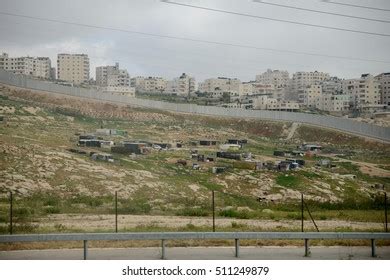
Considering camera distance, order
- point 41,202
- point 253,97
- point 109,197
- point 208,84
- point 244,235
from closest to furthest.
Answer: point 244,235
point 41,202
point 109,197
point 208,84
point 253,97

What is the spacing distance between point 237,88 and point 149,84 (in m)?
3.55

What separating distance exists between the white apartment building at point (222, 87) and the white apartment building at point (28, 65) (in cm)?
510

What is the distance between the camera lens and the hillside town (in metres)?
15.0

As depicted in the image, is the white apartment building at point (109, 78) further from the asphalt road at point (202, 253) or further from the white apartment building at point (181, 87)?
the asphalt road at point (202, 253)

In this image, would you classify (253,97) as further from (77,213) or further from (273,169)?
(77,213)

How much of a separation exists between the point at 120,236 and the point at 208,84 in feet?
32.9

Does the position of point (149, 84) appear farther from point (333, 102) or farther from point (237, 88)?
point (333, 102)

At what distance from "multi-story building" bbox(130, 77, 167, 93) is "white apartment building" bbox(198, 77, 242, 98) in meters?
1.36

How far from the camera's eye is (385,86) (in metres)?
13.3

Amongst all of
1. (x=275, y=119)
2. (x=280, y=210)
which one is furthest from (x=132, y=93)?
(x=280, y=210)

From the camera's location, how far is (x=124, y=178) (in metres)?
12.4

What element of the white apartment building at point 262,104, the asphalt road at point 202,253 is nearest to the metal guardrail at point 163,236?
the asphalt road at point 202,253

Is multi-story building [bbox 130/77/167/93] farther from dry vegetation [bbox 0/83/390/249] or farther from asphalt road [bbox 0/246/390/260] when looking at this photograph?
asphalt road [bbox 0/246/390/260]
